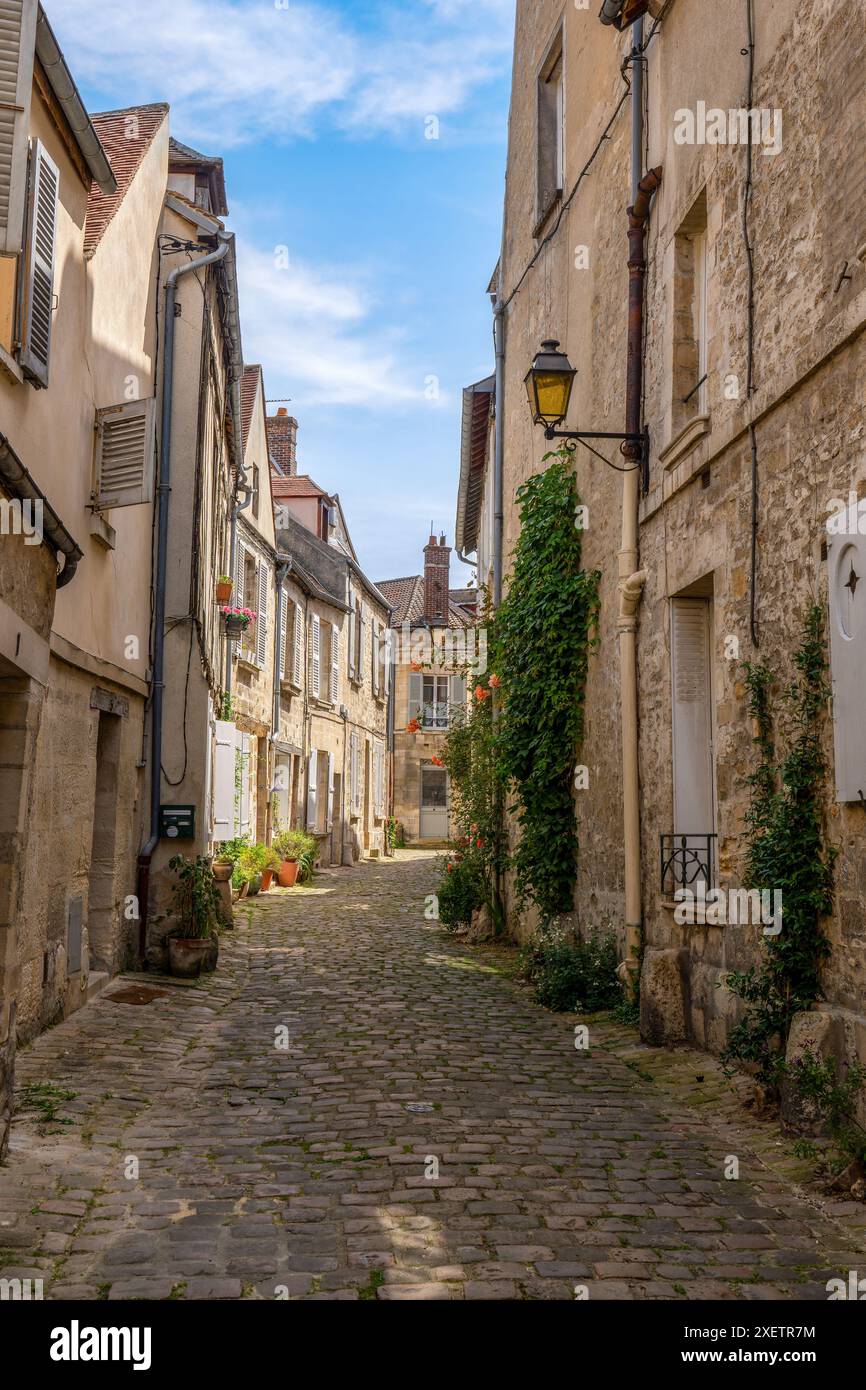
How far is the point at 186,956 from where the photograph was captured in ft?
30.3

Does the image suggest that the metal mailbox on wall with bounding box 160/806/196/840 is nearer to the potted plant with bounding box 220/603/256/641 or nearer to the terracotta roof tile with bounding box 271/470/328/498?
the potted plant with bounding box 220/603/256/641

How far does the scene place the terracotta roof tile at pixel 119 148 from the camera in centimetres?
774

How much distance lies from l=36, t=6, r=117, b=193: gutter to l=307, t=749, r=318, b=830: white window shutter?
15586 millimetres

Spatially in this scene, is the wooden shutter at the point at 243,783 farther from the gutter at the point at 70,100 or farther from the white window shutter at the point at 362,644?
the white window shutter at the point at 362,644

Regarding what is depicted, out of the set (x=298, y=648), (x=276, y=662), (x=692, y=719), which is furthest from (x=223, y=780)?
(x=298, y=648)

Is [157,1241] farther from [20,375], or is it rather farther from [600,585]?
[600,585]

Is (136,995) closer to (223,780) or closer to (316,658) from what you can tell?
(223,780)

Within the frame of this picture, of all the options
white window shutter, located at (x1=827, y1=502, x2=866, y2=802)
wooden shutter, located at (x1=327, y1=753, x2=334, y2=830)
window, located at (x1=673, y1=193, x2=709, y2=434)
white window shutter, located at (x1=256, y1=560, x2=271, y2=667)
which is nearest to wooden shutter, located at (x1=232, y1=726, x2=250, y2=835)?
white window shutter, located at (x1=256, y1=560, x2=271, y2=667)

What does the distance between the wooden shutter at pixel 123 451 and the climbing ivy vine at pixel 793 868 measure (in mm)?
4346

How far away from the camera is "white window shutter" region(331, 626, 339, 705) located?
2492cm

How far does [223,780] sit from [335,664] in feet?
39.2

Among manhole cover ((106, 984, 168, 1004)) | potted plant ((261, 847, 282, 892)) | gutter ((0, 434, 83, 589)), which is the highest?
gutter ((0, 434, 83, 589))

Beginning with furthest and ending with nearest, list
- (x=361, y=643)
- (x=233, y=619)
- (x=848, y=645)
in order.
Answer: (x=361, y=643) < (x=233, y=619) < (x=848, y=645)
